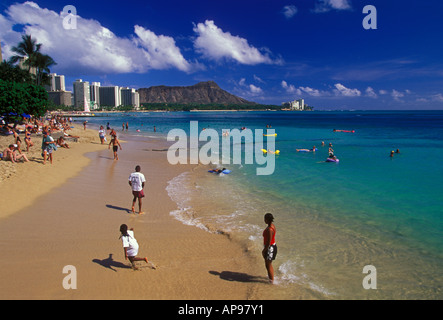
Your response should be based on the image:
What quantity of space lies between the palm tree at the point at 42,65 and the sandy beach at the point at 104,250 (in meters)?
47.7

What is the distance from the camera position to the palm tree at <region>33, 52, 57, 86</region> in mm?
49447

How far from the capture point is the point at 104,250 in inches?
262

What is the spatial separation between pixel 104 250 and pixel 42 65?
5652 cm

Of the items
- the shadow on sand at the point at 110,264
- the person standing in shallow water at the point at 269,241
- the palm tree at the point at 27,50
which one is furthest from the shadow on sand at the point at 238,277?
the palm tree at the point at 27,50

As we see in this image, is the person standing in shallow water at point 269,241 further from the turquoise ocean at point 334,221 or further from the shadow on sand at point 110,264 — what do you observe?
the shadow on sand at point 110,264

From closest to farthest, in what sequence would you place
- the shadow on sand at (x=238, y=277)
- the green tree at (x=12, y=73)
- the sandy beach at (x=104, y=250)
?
the sandy beach at (x=104, y=250), the shadow on sand at (x=238, y=277), the green tree at (x=12, y=73)

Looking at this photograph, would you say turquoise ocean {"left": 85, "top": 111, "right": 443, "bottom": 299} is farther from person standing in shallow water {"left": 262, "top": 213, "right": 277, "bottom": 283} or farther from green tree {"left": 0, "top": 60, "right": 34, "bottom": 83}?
green tree {"left": 0, "top": 60, "right": 34, "bottom": 83}

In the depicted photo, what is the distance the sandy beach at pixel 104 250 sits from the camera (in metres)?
5.31

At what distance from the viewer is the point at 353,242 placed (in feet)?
25.7

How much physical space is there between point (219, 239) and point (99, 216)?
12.7 feet

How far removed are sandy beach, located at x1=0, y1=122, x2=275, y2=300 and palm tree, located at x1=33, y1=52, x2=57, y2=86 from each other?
47660mm

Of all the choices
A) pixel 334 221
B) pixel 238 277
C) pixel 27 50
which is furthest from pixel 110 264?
pixel 27 50
